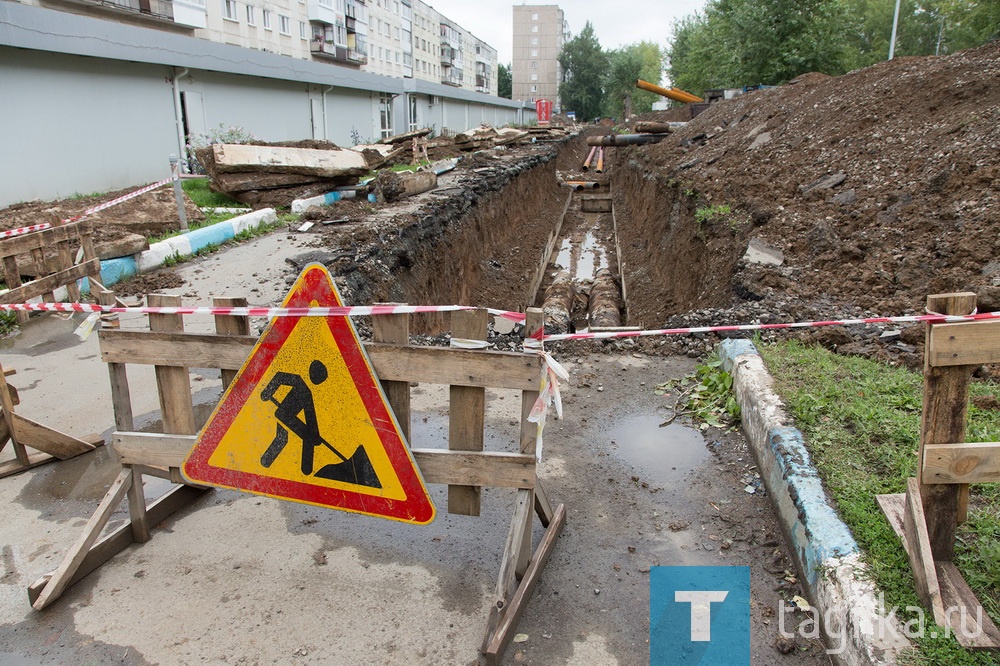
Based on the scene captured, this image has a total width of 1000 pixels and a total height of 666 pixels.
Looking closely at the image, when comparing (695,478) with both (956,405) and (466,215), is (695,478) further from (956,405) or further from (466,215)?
(466,215)

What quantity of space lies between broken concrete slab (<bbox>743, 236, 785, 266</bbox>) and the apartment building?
105063 millimetres

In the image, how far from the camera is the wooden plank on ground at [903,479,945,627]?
2299 millimetres

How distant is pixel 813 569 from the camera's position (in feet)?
9.09

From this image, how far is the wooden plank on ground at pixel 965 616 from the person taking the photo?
2.16 metres

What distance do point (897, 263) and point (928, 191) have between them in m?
1.53

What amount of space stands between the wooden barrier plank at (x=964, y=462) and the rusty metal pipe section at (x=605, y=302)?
8976 millimetres

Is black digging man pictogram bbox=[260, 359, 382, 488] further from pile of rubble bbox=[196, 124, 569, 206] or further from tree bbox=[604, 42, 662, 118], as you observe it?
tree bbox=[604, 42, 662, 118]

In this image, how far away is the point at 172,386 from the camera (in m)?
3.28

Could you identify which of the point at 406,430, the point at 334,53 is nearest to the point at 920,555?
the point at 406,430

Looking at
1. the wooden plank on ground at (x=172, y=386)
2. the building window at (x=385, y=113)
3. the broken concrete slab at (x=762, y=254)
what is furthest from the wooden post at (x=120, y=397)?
the building window at (x=385, y=113)

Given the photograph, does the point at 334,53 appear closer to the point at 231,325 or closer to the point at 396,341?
the point at 231,325

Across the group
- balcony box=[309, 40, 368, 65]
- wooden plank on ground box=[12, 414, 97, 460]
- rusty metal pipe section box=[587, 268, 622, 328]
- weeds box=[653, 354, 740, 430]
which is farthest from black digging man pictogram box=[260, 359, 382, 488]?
balcony box=[309, 40, 368, 65]

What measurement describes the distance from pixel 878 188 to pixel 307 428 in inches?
309

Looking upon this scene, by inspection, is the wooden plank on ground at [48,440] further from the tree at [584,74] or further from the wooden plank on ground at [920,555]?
the tree at [584,74]
